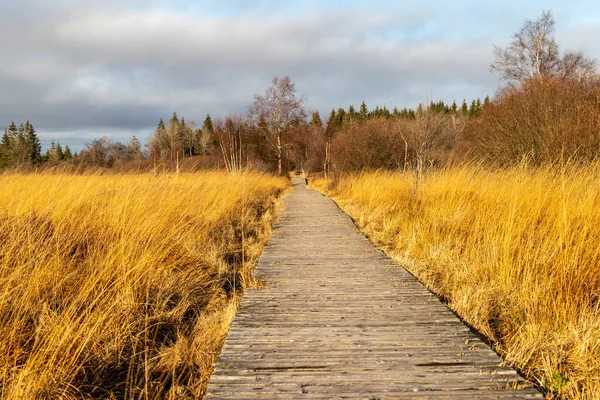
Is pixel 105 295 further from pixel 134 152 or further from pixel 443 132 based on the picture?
pixel 134 152

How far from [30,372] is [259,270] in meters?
2.71

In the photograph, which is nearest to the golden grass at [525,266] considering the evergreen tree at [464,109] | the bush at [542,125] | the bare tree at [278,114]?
the bush at [542,125]

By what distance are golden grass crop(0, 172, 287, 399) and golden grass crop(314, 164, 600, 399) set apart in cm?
226

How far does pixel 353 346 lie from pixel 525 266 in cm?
197

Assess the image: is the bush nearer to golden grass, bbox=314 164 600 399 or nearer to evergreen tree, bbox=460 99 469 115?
golden grass, bbox=314 164 600 399

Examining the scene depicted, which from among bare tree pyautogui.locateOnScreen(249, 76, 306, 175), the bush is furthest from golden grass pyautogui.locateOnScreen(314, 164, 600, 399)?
bare tree pyautogui.locateOnScreen(249, 76, 306, 175)

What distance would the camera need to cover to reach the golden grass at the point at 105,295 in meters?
1.99

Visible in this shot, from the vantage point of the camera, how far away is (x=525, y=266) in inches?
124

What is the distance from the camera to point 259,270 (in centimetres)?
429

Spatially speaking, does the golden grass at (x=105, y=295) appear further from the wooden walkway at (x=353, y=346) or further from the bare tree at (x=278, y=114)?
the bare tree at (x=278, y=114)

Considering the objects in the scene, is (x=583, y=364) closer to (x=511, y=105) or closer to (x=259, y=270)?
(x=259, y=270)

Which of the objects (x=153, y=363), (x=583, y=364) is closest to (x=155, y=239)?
(x=153, y=363)

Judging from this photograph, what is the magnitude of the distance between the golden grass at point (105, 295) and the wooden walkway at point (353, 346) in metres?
0.33

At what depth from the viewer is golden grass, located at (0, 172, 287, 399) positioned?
1985 mm
